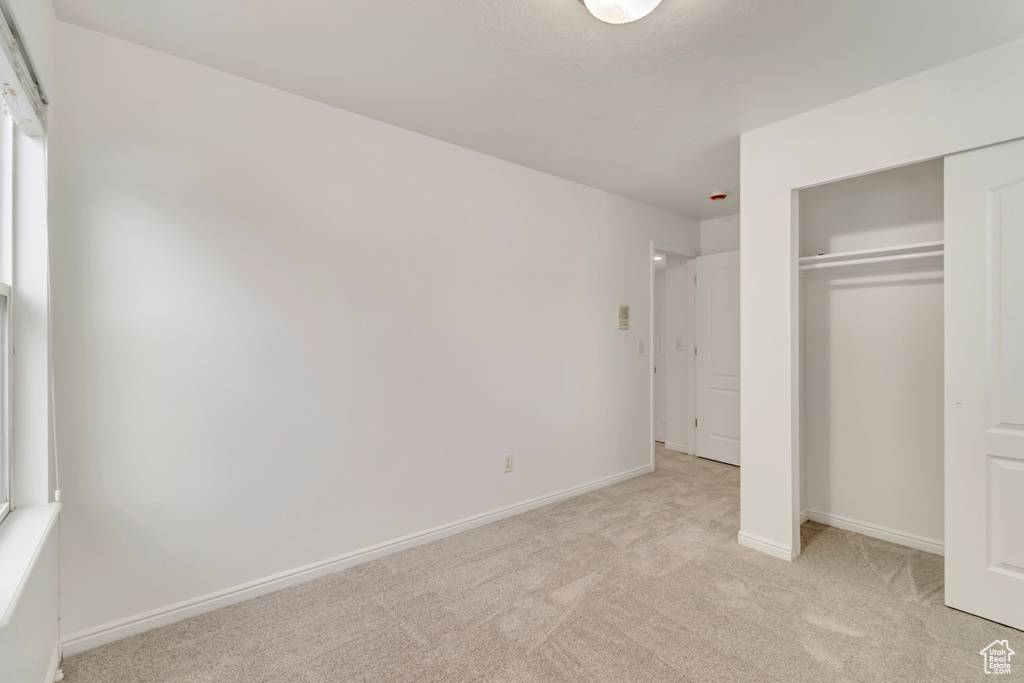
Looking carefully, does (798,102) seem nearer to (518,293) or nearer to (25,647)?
(518,293)

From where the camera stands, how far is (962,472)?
2146mm

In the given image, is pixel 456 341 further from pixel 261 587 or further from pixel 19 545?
pixel 19 545

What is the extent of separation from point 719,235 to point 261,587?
486cm

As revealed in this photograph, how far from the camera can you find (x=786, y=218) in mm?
2684

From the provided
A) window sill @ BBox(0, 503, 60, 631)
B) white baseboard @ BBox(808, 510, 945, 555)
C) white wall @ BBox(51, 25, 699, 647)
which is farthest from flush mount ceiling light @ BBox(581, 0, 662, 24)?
white baseboard @ BBox(808, 510, 945, 555)

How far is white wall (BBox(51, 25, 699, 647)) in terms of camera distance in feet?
6.33

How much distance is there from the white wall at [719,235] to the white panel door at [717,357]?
172mm

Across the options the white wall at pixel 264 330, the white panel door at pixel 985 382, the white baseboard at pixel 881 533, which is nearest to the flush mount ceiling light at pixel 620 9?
the white wall at pixel 264 330

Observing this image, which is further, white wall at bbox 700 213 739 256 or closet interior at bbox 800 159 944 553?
white wall at bbox 700 213 739 256

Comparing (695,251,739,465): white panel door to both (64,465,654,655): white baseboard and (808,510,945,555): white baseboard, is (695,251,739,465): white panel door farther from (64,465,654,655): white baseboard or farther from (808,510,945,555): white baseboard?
(64,465,654,655): white baseboard

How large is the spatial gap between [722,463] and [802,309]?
1.99 meters

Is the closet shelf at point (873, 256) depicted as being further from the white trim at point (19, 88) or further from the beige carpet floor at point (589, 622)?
the white trim at point (19, 88)

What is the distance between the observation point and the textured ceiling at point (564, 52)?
5.84 ft

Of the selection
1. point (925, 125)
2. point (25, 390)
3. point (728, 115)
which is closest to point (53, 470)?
point (25, 390)
